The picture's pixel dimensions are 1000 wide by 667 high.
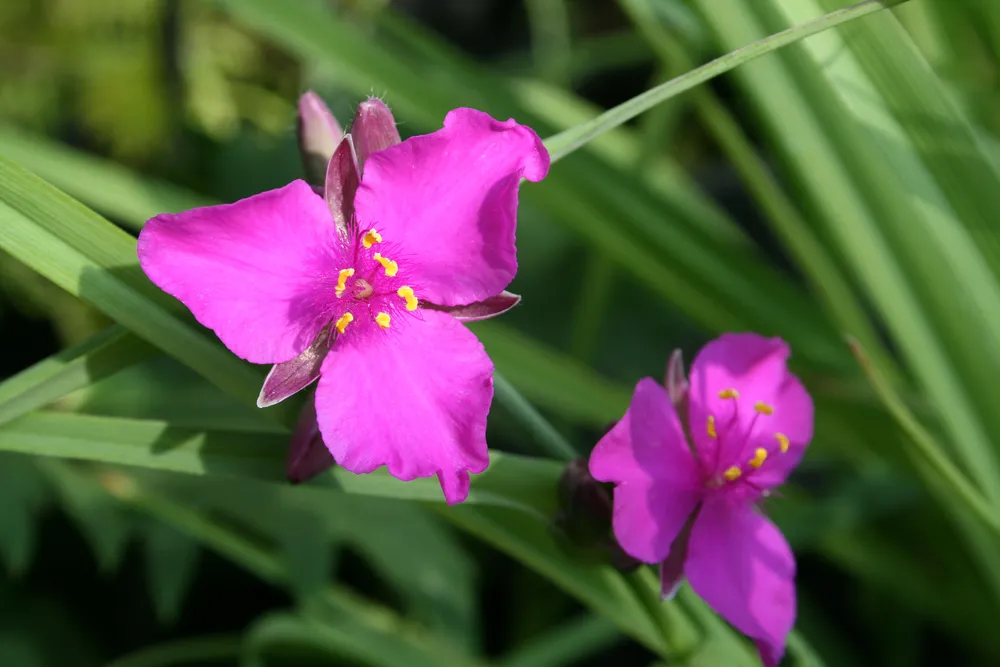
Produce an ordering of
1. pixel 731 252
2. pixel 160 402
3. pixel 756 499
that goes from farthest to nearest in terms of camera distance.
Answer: pixel 160 402 → pixel 731 252 → pixel 756 499

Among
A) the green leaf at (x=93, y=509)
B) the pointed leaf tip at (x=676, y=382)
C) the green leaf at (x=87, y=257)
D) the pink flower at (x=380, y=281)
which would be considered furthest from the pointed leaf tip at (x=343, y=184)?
the green leaf at (x=93, y=509)

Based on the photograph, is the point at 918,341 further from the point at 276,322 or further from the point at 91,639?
the point at 91,639

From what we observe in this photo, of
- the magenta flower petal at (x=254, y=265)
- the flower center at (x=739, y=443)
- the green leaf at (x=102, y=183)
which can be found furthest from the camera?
the green leaf at (x=102, y=183)

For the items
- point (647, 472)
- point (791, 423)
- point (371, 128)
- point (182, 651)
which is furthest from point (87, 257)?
point (182, 651)

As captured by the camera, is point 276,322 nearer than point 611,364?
Yes

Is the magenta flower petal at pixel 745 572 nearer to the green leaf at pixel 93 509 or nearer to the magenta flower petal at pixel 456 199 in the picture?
the magenta flower petal at pixel 456 199

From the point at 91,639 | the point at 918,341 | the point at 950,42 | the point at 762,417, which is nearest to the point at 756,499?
the point at 762,417

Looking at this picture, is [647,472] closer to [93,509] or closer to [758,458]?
[758,458]

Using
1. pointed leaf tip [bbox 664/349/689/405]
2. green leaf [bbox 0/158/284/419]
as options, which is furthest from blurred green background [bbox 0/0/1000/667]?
pointed leaf tip [bbox 664/349/689/405]
